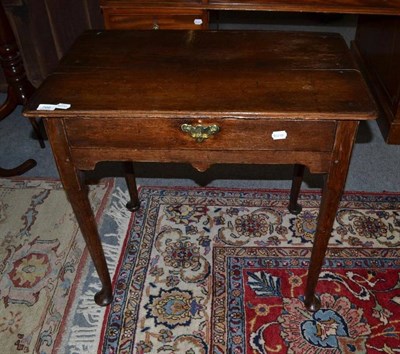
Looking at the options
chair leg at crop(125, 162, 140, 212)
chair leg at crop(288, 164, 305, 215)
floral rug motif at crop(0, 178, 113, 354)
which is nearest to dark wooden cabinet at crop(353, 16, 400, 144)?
chair leg at crop(288, 164, 305, 215)

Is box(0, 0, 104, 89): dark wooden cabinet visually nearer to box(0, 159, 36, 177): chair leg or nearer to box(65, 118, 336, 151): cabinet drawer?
box(0, 159, 36, 177): chair leg

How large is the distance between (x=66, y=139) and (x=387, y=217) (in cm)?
160

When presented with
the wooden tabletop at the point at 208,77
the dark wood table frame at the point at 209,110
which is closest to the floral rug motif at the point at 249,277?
the dark wood table frame at the point at 209,110

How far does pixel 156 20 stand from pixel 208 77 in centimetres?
119

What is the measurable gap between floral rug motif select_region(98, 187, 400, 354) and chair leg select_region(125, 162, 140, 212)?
44 mm

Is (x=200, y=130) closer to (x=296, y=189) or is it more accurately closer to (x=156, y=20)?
(x=296, y=189)

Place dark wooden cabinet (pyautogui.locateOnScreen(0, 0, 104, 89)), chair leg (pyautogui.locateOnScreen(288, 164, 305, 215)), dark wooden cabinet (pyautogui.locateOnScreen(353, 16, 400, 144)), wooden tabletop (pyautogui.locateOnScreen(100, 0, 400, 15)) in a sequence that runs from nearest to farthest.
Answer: chair leg (pyautogui.locateOnScreen(288, 164, 305, 215)) → wooden tabletop (pyautogui.locateOnScreen(100, 0, 400, 15)) → dark wooden cabinet (pyautogui.locateOnScreen(353, 16, 400, 144)) → dark wooden cabinet (pyautogui.locateOnScreen(0, 0, 104, 89))

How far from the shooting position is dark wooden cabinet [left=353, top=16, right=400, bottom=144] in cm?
265

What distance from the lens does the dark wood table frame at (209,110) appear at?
119cm

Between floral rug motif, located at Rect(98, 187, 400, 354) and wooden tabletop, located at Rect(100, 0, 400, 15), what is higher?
wooden tabletop, located at Rect(100, 0, 400, 15)

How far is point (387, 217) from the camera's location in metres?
2.13

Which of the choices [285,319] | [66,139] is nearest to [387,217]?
[285,319]

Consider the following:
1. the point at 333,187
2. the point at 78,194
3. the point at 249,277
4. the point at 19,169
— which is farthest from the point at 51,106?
the point at 19,169

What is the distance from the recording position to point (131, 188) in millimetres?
2139
